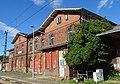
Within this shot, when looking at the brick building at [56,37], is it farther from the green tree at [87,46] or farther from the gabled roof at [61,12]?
the green tree at [87,46]

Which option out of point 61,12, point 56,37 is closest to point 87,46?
point 56,37

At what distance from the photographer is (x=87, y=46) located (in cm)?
1966

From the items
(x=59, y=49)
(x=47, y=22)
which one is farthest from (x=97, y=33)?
Result: (x=47, y=22)

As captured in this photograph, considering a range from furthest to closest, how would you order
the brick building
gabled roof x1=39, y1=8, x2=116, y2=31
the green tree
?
gabled roof x1=39, y1=8, x2=116, y2=31 → the brick building → the green tree

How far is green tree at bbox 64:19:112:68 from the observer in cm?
1959

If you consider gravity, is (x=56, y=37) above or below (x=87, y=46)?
above

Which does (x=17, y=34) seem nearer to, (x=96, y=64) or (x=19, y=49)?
(x=19, y=49)

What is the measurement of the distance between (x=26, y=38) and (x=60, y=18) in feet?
45.3

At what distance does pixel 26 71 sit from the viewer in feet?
125

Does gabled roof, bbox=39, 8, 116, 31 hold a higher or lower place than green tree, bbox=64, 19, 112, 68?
higher

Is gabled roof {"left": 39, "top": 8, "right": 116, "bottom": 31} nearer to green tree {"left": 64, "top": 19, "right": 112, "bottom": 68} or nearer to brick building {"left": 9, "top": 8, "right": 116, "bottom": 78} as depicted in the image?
brick building {"left": 9, "top": 8, "right": 116, "bottom": 78}

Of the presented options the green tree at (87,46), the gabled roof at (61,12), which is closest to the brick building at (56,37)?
the gabled roof at (61,12)

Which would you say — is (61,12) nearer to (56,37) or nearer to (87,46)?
(56,37)

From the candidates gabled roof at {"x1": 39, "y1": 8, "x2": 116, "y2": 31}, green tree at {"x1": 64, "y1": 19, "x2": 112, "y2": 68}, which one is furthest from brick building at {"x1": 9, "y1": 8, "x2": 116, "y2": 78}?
green tree at {"x1": 64, "y1": 19, "x2": 112, "y2": 68}
